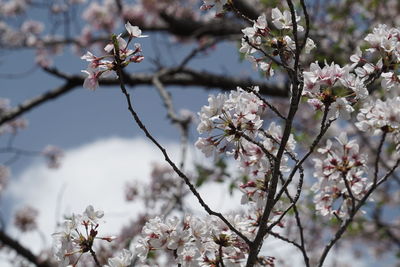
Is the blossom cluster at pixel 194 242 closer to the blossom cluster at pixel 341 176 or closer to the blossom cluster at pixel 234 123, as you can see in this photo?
the blossom cluster at pixel 234 123

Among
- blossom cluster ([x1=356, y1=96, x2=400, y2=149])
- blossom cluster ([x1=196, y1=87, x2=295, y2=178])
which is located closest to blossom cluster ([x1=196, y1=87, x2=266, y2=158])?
blossom cluster ([x1=196, y1=87, x2=295, y2=178])

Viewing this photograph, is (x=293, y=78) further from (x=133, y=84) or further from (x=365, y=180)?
(x=133, y=84)

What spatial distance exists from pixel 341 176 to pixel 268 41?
835 millimetres

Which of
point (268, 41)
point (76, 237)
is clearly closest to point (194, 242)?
point (76, 237)

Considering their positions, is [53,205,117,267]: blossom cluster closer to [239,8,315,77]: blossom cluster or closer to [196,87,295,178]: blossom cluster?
[196,87,295,178]: blossom cluster

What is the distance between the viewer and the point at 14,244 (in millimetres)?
6500

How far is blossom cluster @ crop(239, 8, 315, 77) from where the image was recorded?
1824 mm

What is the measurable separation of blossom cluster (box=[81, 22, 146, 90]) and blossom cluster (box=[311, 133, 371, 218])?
1100 millimetres

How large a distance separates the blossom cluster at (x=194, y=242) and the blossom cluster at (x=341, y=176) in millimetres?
656

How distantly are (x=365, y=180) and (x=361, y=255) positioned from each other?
13872 millimetres

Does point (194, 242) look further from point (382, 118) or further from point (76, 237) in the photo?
point (382, 118)

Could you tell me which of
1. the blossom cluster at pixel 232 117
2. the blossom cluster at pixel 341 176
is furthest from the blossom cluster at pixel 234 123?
the blossom cluster at pixel 341 176

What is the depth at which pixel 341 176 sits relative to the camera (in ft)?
7.41

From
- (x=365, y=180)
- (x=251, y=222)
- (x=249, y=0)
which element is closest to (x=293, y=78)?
(x=251, y=222)
